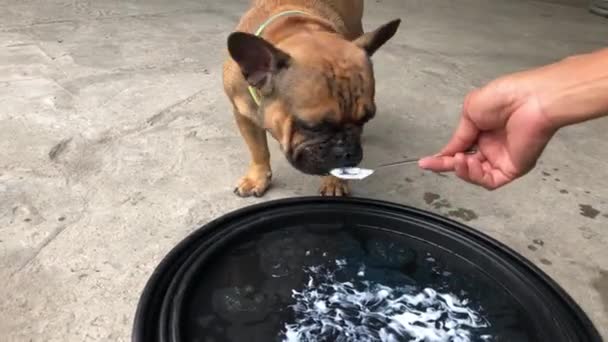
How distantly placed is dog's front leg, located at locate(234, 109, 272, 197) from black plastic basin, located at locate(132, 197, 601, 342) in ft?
0.95

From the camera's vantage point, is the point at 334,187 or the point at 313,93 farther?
the point at 334,187

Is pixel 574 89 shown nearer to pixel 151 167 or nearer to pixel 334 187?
pixel 334 187

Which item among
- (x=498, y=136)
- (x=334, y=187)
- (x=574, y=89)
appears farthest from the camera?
(x=334, y=187)

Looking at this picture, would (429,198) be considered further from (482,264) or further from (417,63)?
(417,63)

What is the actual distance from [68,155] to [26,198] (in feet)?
1.34

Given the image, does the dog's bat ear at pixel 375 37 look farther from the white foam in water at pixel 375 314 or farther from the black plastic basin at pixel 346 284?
the white foam in water at pixel 375 314

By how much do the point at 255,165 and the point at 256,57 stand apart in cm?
68

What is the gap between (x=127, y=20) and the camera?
5113mm

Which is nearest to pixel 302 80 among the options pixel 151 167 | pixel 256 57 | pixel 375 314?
pixel 256 57

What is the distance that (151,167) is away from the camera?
2.77 m

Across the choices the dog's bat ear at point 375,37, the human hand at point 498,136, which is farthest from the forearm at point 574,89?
the dog's bat ear at point 375,37

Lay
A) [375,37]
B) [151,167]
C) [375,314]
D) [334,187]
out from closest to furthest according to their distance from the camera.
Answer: [375,314] < [375,37] < [334,187] < [151,167]

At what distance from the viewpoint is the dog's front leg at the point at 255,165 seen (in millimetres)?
2571

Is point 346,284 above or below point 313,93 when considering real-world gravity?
below
